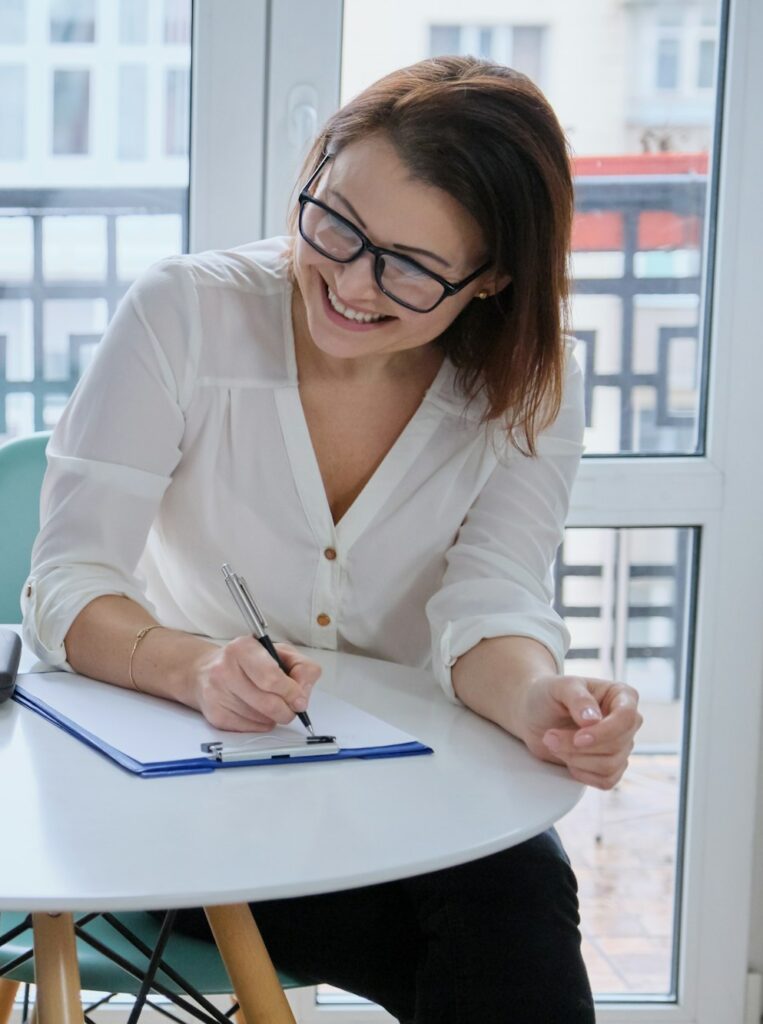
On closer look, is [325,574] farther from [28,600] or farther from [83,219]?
[83,219]

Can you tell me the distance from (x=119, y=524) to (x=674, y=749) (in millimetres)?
1206

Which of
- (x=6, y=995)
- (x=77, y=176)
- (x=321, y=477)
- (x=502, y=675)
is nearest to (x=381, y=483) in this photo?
(x=321, y=477)

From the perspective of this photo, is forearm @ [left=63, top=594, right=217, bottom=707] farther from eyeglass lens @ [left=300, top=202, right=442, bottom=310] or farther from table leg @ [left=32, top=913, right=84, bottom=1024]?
eyeglass lens @ [left=300, top=202, right=442, bottom=310]

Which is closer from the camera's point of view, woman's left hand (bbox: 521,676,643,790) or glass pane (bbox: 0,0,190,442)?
woman's left hand (bbox: 521,676,643,790)

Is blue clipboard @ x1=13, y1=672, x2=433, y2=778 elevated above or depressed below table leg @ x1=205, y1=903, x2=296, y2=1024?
above

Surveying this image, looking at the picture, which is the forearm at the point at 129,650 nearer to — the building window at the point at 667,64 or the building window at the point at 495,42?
the building window at the point at 495,42

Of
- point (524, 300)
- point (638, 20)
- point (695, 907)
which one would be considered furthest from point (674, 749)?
point (638, 20)

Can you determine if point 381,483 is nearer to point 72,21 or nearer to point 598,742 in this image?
point 598,742

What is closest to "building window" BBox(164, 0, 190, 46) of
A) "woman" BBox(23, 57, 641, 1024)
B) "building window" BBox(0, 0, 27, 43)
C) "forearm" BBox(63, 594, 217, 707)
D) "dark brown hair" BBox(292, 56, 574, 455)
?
"building window" BBox(0, 0, 27, 43)

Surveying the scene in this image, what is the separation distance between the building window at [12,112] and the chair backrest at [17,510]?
557 millimetres

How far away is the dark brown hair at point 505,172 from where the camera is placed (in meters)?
1.26

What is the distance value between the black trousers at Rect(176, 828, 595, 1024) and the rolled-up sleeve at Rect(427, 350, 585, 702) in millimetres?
185

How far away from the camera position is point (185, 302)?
1392 mm

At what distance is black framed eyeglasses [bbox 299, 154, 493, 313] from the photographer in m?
1.26
